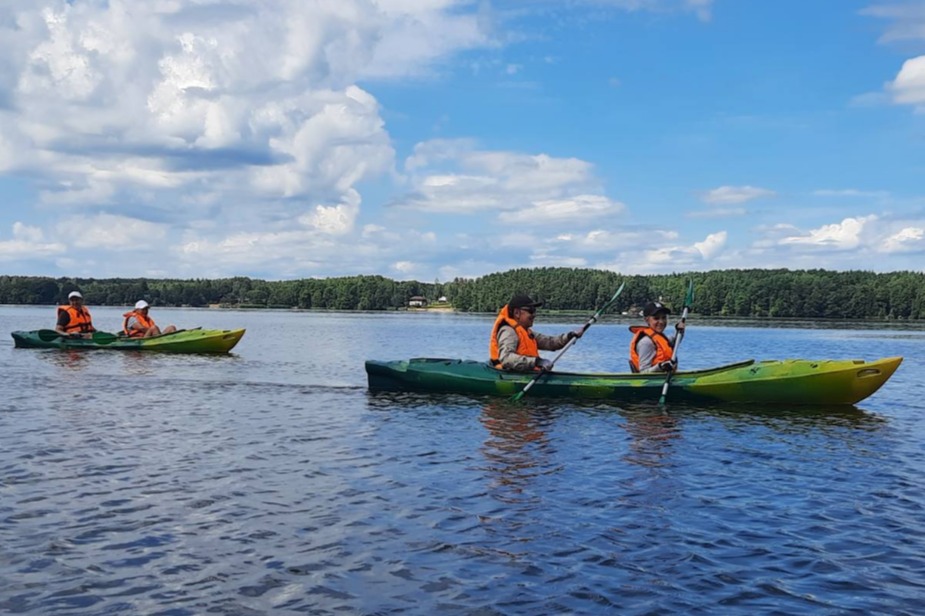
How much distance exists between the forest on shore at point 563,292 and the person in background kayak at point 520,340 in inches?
3648

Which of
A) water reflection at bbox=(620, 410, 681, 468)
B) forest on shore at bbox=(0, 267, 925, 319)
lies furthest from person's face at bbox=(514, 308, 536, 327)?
forest on shore at bbox=(0, 267, 925, 319)

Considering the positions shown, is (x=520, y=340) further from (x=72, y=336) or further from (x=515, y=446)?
(x=72, y=336)

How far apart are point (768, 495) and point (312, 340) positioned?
41.7 m

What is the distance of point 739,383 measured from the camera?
17.9 meters

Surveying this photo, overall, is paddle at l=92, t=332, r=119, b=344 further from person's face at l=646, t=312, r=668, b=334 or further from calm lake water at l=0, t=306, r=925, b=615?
person's face at l=646, t=312, r=668, b=334

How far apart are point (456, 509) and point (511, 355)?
9742 millimetres

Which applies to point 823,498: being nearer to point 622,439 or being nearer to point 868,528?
point 868,528

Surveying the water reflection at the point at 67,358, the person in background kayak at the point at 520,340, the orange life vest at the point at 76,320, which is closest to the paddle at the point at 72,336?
the orange life vest at the point at 76,320

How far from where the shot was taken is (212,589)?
6.93m

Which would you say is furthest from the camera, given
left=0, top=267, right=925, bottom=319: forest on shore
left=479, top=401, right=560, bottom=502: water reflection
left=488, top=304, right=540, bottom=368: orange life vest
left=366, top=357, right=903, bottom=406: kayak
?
left=0, top=267, right=925, bottom=319: forest on shore

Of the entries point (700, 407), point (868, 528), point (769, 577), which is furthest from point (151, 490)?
point (700, 407)

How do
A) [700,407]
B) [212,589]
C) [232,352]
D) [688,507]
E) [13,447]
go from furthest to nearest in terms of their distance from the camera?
[232,352]
[700,407]
[13,447]
[688,507]
[212,589]

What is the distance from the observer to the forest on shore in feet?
400

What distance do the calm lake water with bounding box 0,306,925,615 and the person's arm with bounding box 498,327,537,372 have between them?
870mm
